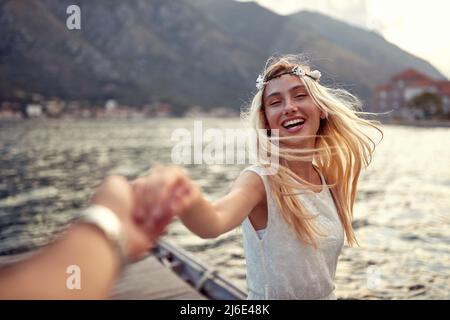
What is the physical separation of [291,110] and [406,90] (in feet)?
457

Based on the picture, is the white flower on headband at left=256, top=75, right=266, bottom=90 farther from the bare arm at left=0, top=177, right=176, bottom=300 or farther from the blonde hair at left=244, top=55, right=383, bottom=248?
the bare arm at left=0, top=177, right=176, bottom=300

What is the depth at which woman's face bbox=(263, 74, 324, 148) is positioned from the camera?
290cm

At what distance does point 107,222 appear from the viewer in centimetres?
99

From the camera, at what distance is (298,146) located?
305 cm

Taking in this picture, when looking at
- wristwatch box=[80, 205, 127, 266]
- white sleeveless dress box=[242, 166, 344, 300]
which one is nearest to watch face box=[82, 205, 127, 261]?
wristwatch box=[80, 205, 127, 266]

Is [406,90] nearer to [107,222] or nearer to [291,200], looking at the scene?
[291,200]

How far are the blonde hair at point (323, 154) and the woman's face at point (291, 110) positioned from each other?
6 cm

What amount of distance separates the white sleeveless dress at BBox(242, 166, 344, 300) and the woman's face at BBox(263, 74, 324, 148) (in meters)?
0.44

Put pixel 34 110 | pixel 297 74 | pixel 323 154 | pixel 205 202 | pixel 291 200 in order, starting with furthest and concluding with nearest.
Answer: pixel 34 110, pixel 323 154, pixel 297 74, pixel 291 200, pixel 205 202

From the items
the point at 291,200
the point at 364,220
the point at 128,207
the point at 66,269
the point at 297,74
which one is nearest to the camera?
the point at 66,269

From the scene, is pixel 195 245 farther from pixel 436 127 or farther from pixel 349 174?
pixel 436 127

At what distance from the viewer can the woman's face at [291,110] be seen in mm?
2904

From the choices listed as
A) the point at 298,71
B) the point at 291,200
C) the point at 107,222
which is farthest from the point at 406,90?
the point at 107,222
